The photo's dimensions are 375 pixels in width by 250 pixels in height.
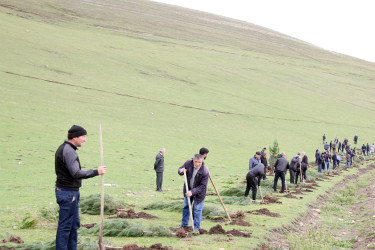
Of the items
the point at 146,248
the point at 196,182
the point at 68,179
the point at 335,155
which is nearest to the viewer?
the point at 68,179

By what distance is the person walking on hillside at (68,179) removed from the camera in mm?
8820

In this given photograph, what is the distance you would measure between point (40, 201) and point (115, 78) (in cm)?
6113

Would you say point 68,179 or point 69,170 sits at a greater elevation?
point 69,170

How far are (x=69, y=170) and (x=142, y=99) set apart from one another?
60.1 metres

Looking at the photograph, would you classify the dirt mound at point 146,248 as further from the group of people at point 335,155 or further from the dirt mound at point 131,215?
the group of people at point 335,155

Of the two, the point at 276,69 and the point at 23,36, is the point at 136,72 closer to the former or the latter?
the point at 23,36

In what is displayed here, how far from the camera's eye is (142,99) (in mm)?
68438

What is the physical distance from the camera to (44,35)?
322 ft

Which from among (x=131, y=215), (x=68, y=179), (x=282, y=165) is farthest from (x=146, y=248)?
(x=282, y=165)

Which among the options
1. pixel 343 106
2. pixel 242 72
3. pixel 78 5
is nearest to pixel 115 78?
pixel 242 72

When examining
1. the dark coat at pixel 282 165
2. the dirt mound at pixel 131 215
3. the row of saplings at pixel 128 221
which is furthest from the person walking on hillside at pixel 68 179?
the dark coat at pixel 282 165

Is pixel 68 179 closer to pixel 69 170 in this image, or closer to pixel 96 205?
pixel 69 170

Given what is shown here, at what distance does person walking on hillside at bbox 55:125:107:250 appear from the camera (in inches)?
347

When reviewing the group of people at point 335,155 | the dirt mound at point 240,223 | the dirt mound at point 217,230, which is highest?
the dirt mound at point 217,230
